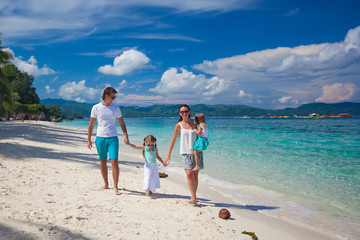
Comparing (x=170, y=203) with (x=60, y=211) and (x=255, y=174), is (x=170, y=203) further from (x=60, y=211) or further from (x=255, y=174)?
(x=255, y=174)

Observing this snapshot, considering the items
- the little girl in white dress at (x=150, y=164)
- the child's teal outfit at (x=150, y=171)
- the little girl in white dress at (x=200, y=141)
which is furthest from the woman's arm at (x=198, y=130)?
the child's teal outfit at (x=150, y=171)

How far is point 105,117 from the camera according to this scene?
5.02 metres

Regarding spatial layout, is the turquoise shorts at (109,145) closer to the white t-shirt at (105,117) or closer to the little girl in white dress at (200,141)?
the white t-shirt at (105,117)

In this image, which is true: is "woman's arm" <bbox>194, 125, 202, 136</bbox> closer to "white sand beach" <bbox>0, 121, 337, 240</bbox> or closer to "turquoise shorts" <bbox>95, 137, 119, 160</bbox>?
"white sand beach" <bbox>0, 121, 337, 240</bbox>

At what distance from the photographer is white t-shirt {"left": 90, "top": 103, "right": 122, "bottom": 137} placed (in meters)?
5.00

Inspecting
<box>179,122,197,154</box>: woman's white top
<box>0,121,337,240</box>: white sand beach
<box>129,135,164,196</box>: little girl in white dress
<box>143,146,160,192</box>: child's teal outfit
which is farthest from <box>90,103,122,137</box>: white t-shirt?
<box>179,122,197,154</box>: woman's white top

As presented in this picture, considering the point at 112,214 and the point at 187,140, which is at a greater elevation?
the point at 187,140

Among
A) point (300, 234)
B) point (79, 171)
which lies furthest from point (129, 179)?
point (300, 234)

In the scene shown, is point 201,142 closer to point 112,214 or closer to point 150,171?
point 150,171

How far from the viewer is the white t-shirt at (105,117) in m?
5.00

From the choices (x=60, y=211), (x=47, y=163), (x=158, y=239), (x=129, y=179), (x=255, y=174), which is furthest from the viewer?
(x=255, y=174)

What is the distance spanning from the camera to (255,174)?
9.47 metres

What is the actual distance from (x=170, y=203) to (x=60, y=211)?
82.4 inches

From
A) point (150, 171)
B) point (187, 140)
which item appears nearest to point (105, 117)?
point (150, 171)
